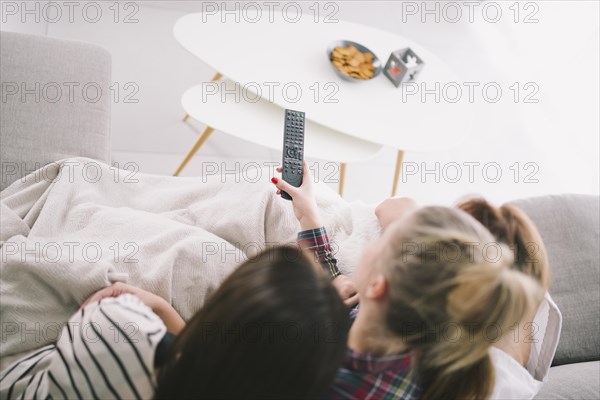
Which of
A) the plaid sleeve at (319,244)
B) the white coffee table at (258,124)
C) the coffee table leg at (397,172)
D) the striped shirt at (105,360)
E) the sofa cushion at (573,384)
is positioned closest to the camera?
the striped shirt at (105,360)

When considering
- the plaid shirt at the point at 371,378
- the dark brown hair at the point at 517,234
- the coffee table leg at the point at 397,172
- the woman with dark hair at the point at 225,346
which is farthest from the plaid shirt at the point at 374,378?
the coffee table leg at the point at 397,172

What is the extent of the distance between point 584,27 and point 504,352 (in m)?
2.41

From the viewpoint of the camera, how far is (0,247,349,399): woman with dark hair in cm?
59

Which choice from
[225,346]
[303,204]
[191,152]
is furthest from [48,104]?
[225,346]

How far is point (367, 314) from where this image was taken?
0.75 m

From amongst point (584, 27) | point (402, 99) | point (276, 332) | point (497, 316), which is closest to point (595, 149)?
point (584, 27)

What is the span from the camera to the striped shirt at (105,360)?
0.68m

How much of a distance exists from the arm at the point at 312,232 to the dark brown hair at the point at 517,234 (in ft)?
1.07

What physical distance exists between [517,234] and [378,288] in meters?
0.29

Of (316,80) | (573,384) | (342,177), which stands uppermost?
(316,80)

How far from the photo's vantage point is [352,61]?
5.19ft

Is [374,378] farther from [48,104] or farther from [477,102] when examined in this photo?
[477,102]

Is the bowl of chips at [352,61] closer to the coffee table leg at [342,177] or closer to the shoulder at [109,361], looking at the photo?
the coffee table leg at [342,177]

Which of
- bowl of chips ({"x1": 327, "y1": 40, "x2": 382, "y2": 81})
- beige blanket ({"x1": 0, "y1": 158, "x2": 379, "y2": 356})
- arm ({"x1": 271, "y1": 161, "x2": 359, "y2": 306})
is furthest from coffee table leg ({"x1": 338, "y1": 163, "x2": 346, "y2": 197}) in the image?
arm ({"x1": 271, "y1": 161, "x2": 359, "y2": 306})
